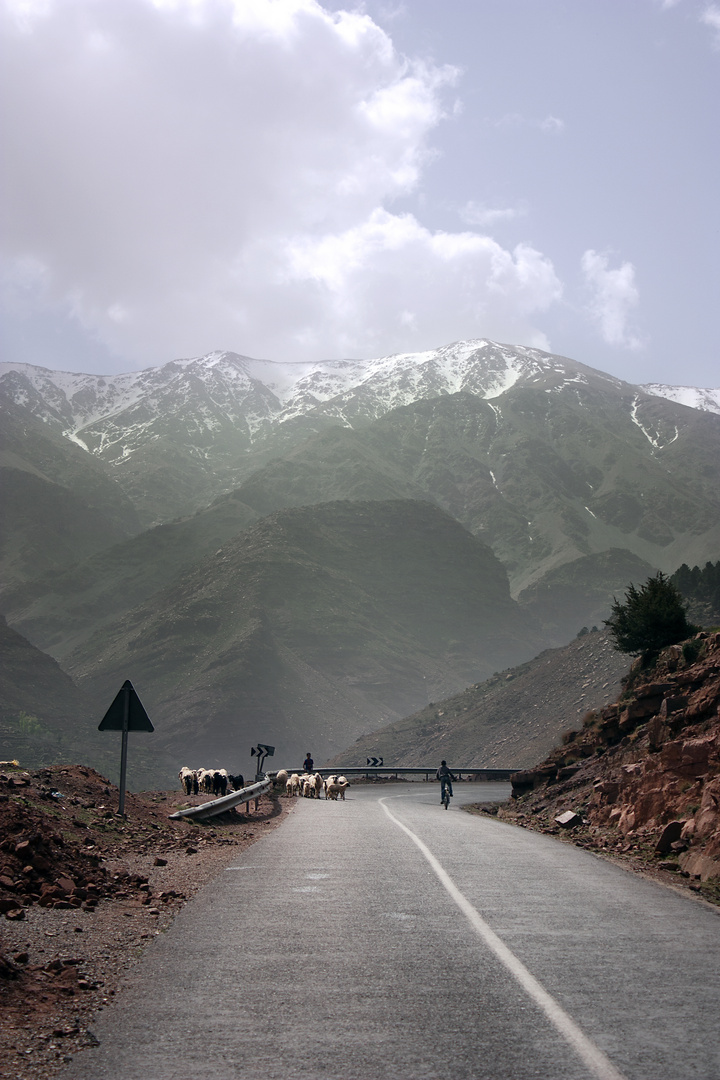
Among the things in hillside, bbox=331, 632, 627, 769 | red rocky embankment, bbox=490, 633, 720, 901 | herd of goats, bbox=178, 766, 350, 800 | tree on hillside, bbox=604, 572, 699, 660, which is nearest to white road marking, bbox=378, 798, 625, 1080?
red rocky embankment, bbox=490, 633, 720, 901

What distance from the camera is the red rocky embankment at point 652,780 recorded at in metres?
14.4

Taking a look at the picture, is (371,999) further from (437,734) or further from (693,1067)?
(437,734)

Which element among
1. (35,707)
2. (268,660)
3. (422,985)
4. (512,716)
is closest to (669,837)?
(422,985)

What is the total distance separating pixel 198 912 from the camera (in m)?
9.14

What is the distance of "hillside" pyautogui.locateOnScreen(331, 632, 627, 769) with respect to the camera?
84831 mm

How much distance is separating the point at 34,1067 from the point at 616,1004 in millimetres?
3326

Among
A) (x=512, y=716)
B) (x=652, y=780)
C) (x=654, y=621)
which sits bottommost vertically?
(x=652, y=780)

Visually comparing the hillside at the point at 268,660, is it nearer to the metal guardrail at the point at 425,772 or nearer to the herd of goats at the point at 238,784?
the metal guardrail at the point at 425,772

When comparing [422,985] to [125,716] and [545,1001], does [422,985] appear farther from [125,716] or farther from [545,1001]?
[125,716]

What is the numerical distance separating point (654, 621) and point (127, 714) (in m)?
21.2

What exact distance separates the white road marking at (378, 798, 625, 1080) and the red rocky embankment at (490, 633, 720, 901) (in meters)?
3.59

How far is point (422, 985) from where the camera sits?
249 inches

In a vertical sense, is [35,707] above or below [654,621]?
below

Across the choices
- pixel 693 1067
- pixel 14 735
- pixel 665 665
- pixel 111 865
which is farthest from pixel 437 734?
pixel 693 1067
